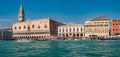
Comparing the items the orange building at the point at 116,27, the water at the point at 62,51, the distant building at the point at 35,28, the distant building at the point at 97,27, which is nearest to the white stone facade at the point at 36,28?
the distant building at the point at 35,28

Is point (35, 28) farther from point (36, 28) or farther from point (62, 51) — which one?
point (62, 51)

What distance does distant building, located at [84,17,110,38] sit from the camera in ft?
285

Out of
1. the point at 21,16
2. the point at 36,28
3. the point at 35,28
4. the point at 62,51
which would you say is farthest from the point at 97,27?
the point at 62,51

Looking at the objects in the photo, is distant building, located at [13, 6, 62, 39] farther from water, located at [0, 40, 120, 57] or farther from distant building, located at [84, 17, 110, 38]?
water, located at [0, 40, 120, 57]

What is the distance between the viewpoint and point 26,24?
3991 inches

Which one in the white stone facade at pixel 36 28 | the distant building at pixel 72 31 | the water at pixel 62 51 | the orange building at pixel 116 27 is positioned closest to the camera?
the water at pixel 62 51

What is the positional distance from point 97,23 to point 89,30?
3.66 m

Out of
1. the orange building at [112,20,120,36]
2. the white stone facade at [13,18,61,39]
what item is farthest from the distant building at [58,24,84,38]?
the orange building at [112,20,120,36]

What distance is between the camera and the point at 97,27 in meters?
88.2

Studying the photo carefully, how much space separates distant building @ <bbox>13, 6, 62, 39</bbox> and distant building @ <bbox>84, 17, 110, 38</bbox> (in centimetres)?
1421

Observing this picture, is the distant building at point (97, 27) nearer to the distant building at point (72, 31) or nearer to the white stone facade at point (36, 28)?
the distant building at point (72, 31)

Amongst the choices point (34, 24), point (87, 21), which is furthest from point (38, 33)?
point (87, 21)

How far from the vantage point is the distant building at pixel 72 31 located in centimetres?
9138

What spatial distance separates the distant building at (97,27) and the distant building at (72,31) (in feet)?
8.29
